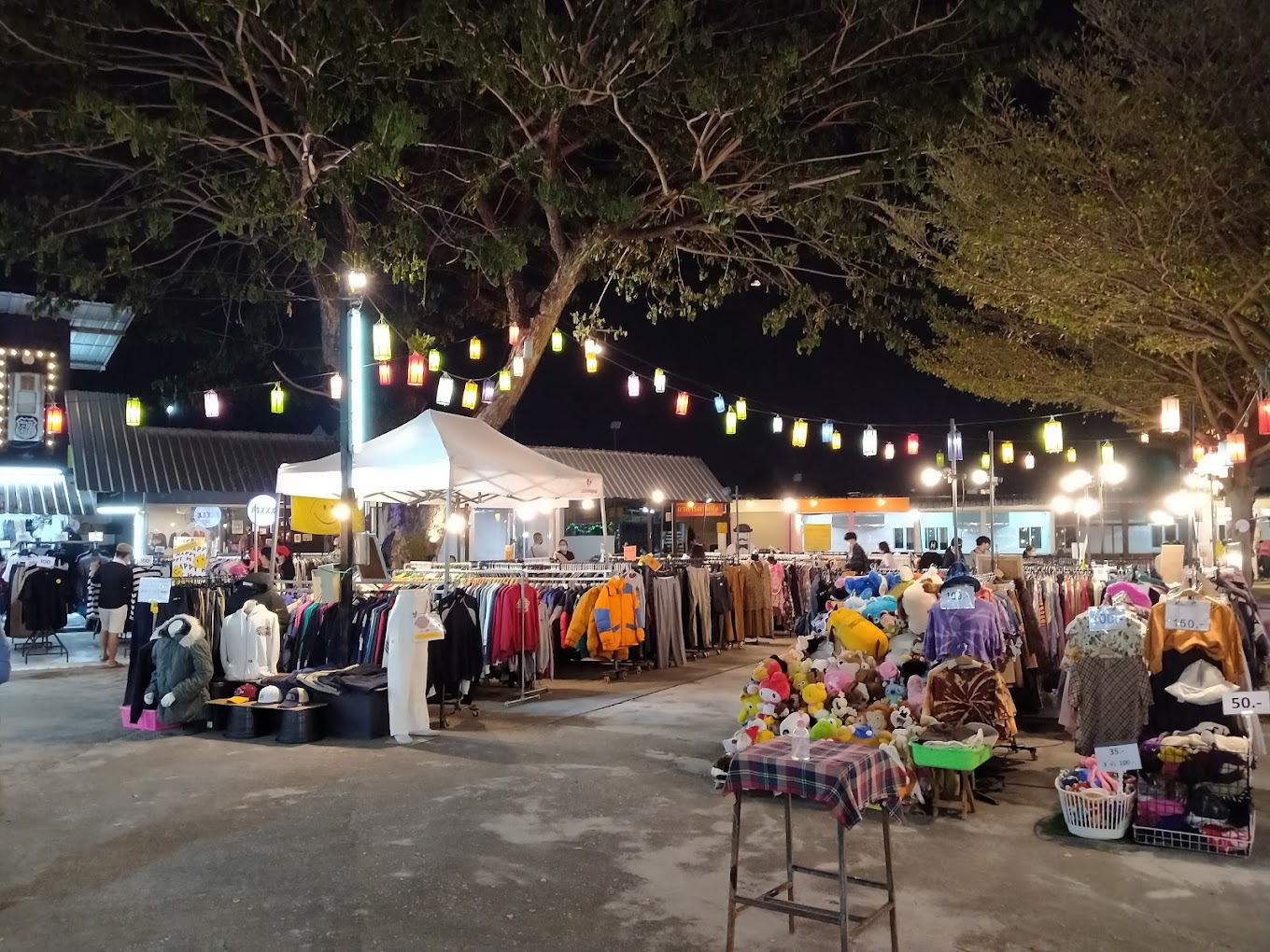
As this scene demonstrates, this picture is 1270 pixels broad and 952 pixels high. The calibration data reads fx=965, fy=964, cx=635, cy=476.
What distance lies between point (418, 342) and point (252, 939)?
35.1ft

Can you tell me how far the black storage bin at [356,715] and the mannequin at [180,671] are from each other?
114 centimetres

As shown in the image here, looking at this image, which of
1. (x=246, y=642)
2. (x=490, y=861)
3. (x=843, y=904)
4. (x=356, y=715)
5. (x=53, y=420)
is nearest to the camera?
(x=843, y=904)

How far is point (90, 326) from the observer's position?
2112cm

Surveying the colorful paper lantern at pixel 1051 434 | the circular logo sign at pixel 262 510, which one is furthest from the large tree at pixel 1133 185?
the circular logo sign at pixel 262 510

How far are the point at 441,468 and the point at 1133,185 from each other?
25.7 feet

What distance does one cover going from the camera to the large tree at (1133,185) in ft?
30.6

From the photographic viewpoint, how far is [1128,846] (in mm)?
5379

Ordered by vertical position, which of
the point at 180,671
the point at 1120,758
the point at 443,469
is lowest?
the point at 1120,758

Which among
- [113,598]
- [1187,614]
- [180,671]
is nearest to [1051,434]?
[1187,614]

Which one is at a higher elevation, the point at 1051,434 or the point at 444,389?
the point at 444,389

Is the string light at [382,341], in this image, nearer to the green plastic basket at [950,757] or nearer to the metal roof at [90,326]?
the metal roof at [90,326]

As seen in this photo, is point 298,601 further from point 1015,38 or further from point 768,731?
point 1015,38

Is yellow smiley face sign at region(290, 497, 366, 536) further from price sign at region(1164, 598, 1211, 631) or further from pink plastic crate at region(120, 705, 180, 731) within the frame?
price sign at region(1164, 598, 1211, 631)

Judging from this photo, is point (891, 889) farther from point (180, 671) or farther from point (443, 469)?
point (443, 469)
